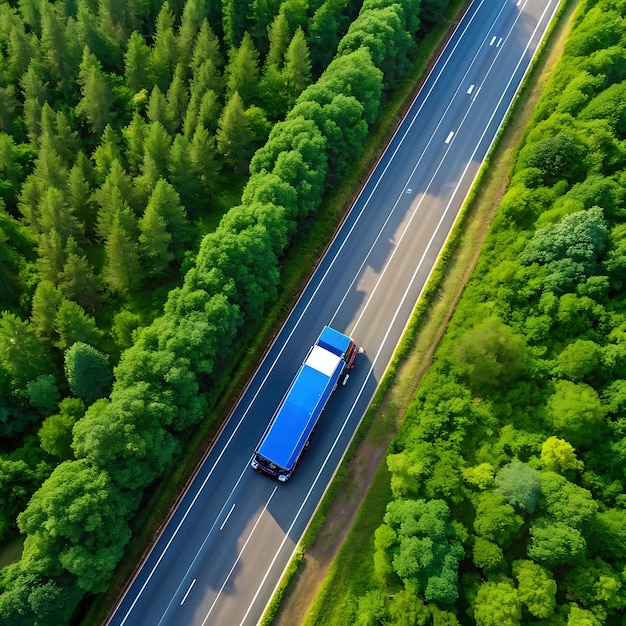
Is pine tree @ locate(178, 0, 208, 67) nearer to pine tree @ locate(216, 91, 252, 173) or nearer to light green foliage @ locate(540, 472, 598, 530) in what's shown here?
pine tree @ locate(216, 91, 252, 173)

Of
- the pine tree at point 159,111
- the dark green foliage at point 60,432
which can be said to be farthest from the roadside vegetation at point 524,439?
the pine tree at point 159,111

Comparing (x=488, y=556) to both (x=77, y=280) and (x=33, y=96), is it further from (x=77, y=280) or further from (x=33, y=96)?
(x=33, y=96)

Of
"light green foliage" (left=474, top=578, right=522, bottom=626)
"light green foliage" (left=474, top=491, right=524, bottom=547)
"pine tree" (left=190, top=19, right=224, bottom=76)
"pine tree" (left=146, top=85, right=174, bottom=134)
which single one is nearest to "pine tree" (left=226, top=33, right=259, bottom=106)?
"pine tree" (left=190, top=19, right=224, bottom=76)

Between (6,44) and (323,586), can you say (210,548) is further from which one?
(6,44)

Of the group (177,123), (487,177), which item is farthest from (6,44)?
(487,177)

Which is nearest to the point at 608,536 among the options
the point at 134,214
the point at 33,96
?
the point at 134,214
